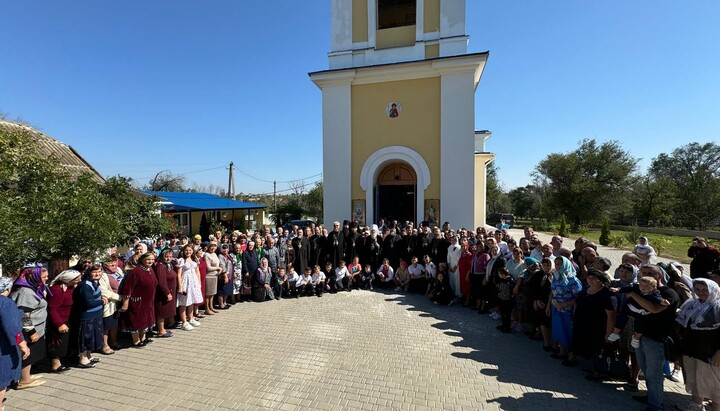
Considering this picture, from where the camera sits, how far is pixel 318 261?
366 inches

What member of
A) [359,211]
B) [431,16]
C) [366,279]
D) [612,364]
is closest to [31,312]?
[366,279]

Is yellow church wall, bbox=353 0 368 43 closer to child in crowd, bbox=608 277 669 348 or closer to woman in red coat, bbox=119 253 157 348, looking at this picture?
woman in red coat, bbox=119 253 157 348

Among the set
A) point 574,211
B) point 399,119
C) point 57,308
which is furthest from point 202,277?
point 574,211

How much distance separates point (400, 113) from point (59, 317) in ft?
36.6

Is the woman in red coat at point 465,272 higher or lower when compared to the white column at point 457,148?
lower

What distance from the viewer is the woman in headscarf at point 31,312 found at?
156 inches

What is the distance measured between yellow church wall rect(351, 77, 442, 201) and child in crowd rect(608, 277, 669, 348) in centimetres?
826

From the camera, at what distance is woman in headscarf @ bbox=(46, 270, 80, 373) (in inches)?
173

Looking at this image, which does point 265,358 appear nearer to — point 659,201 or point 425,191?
point 425,191

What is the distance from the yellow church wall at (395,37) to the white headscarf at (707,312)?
38.6ft

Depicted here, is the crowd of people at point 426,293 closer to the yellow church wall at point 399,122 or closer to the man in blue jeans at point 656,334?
the man in blue jeans at point 656,334

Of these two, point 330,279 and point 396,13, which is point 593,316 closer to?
point 330,279

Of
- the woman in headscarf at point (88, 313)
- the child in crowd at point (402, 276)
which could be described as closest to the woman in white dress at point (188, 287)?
the woman in headscarf at point (88, 313)

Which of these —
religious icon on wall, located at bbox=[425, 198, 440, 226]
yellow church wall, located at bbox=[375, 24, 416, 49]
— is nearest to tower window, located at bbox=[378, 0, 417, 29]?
yellow church wall, located at bbox=[375, 24, 416, 49]
